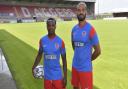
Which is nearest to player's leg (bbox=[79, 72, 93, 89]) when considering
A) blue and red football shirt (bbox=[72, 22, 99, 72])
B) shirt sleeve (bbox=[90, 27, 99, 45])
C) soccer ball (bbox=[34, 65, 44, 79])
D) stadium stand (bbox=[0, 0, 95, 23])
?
blue and red football shirt (bbox=[72, 22, 99, 72])

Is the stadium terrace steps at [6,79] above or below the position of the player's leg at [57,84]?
below

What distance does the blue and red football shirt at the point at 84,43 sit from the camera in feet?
19.1

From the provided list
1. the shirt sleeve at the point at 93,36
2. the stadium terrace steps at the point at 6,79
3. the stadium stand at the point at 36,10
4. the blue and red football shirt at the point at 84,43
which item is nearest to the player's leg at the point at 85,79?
the blue and red football shirt at the point at 84,43

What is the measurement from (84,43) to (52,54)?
2.50 feet

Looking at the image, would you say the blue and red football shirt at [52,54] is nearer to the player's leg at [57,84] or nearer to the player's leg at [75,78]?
the player's leg at [57,84]

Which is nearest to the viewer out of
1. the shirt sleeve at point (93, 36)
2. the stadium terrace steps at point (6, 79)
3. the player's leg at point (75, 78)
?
the shirt sleeve at point (93, 36)

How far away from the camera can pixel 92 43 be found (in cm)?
589

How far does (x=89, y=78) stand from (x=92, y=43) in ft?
2.17

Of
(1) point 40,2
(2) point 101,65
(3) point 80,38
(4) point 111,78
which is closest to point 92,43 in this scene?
(3) point 80,38

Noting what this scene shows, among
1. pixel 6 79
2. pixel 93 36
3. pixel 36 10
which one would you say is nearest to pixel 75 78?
pixel 93 36

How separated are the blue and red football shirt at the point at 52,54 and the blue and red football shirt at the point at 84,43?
0.57 metres

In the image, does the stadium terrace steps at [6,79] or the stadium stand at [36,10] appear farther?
the stadium stand at [36,10]

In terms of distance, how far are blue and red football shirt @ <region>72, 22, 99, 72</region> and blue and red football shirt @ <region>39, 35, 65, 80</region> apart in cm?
57

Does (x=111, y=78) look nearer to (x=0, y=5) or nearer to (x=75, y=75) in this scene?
(x=75, y=75)
